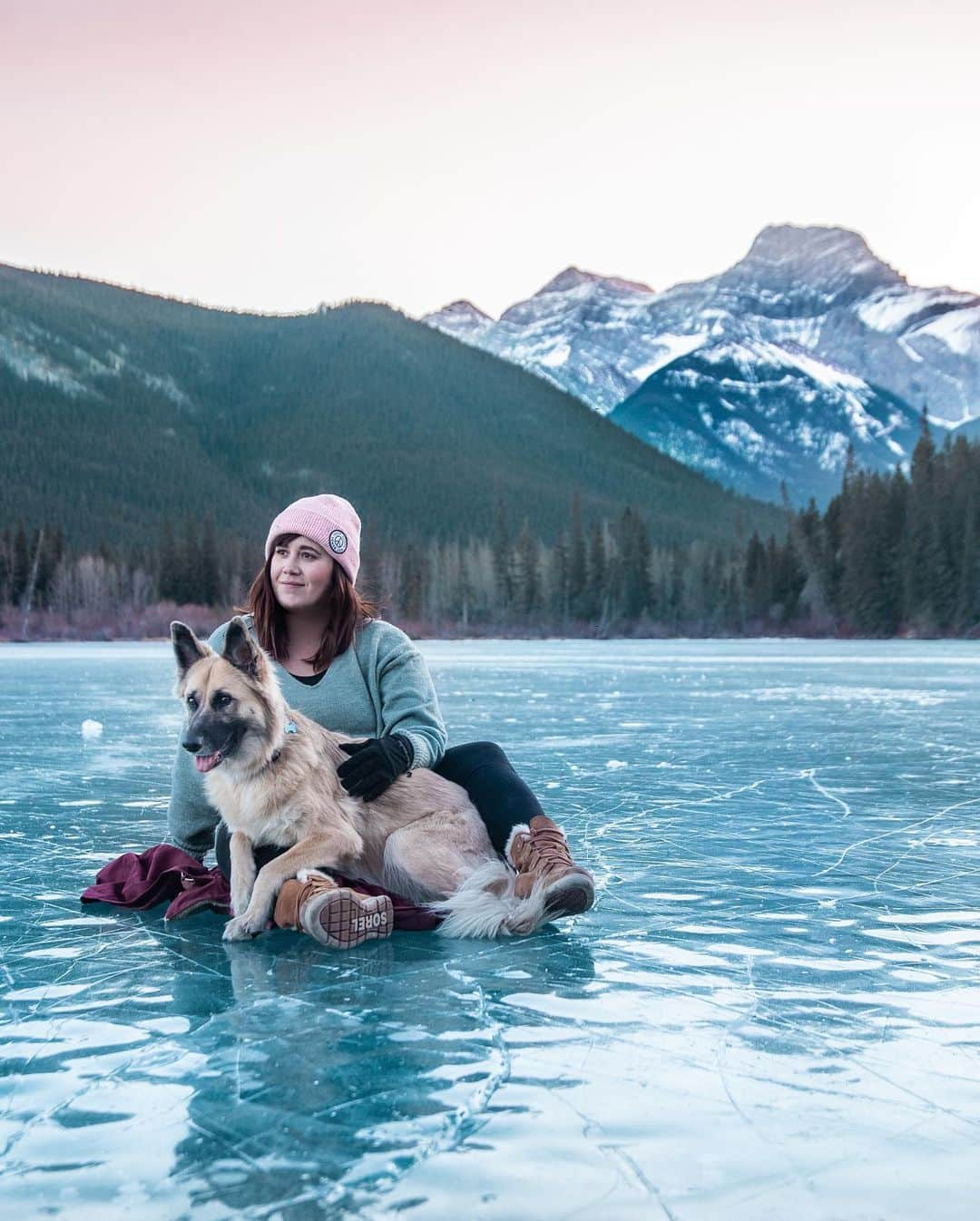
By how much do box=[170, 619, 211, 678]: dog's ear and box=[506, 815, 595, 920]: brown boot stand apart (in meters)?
1.50

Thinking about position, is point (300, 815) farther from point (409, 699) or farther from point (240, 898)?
point (409, 699)

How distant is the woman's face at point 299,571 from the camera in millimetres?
5402

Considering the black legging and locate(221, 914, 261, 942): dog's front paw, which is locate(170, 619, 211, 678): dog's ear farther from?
locate(221, 914, 261, 942): dog's front paw

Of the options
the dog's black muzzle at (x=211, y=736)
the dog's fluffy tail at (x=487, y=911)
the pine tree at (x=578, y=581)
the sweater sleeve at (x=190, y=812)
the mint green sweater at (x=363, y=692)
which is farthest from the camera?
the pine tree at (x=578, y=581)

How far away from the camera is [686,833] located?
7.18 meters

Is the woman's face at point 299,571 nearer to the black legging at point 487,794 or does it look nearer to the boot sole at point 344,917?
the black legging at point 487,794

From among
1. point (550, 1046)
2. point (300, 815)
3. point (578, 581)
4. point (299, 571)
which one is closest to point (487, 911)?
point (300, 815)

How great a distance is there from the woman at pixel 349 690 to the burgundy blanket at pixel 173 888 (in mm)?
163

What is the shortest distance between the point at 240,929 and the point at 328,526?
1.75 metres

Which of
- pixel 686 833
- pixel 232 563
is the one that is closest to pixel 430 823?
pixel 686 833

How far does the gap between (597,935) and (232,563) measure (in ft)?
426

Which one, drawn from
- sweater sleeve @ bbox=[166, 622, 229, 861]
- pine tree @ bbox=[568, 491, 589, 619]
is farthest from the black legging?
pine tree @ bbox=[568, 491, 589, 619]

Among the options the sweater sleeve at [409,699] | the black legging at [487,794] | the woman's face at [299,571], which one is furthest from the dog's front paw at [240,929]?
the woman's face at [299,571]

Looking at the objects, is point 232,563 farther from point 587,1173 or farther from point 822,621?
point 587,1173
